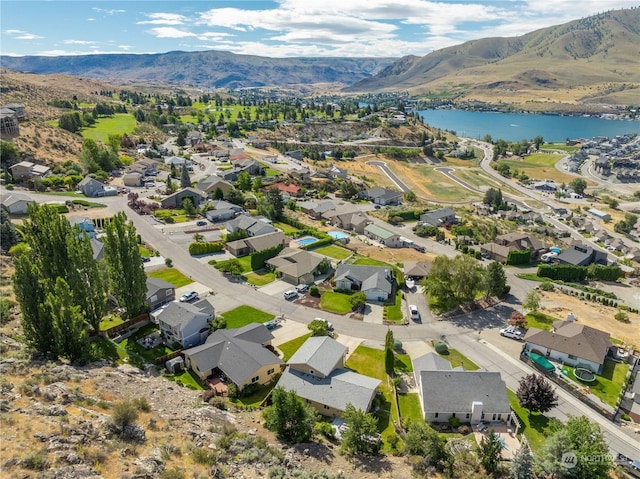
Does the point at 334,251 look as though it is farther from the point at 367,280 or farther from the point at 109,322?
the point at 109,322

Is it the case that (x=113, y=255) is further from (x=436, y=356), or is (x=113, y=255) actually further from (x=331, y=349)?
(x=436, y=356)

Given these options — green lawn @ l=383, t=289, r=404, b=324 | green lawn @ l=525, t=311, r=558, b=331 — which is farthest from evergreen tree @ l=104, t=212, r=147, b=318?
green lawn @ l=525, t=311, r=558, b=331

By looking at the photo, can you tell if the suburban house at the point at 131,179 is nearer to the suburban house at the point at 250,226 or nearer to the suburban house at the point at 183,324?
the suburban house at the point at 250,226

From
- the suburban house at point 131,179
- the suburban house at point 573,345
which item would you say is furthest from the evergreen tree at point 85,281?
the suburban house at point 131,179

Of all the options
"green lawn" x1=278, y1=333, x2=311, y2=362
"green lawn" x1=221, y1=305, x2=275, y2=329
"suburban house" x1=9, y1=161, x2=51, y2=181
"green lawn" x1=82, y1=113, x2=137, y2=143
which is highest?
"green lawn" x1=82, y1=113, x2=137, y2=143

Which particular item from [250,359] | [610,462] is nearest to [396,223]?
[250,359]

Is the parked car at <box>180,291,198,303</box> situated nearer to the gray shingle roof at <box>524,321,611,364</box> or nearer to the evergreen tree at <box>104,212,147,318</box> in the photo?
the evergreen tree at <box>104,212,147,318</box>
